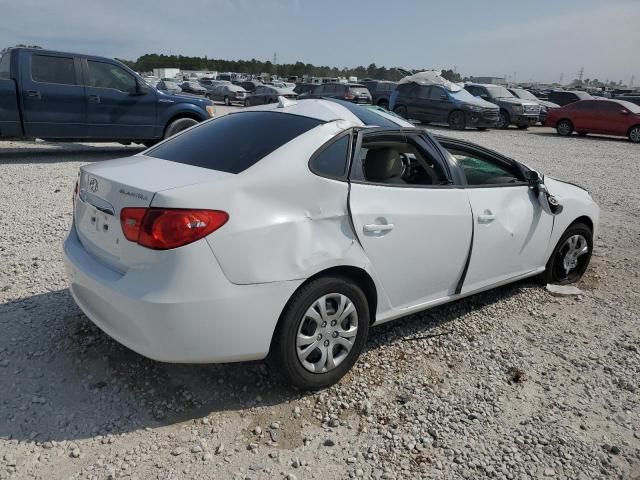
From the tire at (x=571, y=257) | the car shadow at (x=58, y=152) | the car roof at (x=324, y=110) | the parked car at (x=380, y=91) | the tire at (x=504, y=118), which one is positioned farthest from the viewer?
the parked car at (x=380, y=91)

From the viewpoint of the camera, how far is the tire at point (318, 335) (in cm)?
289

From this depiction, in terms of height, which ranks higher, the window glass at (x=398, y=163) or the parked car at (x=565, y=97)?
the window glass at (x=398, y=163)

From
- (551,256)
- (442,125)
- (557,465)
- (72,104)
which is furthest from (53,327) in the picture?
(442,125)

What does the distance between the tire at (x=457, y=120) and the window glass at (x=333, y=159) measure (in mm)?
18495

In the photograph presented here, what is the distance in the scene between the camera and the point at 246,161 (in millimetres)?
3010

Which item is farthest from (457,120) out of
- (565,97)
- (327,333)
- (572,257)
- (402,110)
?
(327,333)

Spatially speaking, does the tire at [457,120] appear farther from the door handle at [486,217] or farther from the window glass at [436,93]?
the door handle at [486,217]

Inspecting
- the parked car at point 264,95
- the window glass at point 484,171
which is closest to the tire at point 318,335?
the window glass at point 484,171

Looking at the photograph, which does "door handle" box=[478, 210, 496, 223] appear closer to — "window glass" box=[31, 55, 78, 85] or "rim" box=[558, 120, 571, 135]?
"window glass" box=[31, 55, 78, 85]

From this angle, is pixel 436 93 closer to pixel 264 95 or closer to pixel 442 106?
pixel 442 106

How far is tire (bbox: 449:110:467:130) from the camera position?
20.6 metres

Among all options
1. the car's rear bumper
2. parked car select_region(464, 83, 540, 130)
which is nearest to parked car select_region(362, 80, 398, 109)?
parked car select_region(464, 83, 540, 130)

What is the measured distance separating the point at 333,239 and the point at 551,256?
2675 mm

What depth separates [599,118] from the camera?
811 inches
